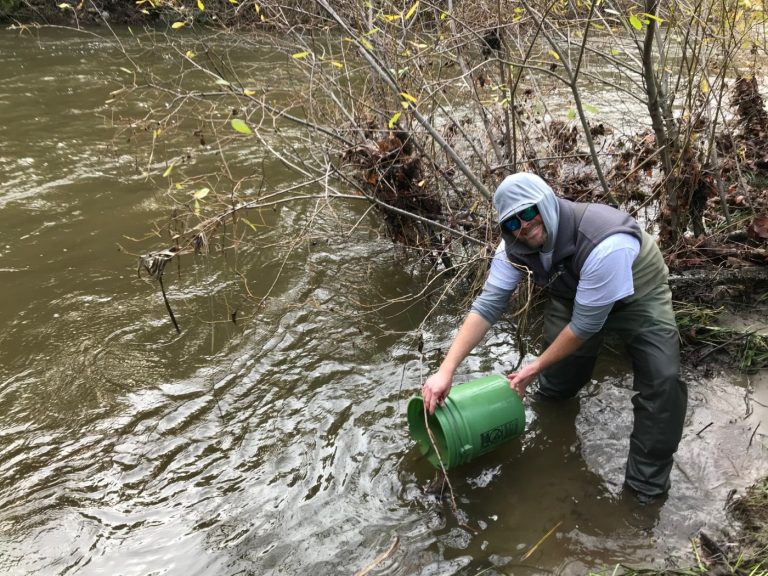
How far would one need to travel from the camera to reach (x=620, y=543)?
2863 mm

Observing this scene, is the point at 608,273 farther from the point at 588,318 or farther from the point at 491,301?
the point at 491,301

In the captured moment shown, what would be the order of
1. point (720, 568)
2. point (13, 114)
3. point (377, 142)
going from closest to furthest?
point (720, 568) < point (377, 142) < point (13, 114)

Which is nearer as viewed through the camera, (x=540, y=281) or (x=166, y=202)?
(x=540, y=281)

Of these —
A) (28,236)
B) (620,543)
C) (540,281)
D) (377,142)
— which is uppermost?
(377,142)

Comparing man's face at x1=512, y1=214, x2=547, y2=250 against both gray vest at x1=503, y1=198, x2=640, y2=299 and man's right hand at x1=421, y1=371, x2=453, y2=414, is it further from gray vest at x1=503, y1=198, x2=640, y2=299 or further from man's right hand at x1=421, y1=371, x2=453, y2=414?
man's right hand at x1=421, y1=371, x2=453, y2=414

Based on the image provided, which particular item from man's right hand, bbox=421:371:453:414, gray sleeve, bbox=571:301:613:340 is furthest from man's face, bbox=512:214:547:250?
man's right hand, bbox=421:371:453:414

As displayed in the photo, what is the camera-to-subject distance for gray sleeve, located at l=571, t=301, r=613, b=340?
2711 mm

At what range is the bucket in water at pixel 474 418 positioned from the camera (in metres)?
2.94

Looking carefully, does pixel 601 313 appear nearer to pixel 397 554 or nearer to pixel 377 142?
pixel 397 554

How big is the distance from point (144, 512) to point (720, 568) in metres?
2.77

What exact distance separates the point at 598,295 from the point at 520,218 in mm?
503

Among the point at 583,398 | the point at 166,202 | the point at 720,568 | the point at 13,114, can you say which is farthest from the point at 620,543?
the point at 13,114

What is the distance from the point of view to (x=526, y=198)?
103 inches

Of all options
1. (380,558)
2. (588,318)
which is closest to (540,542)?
(380,558)
